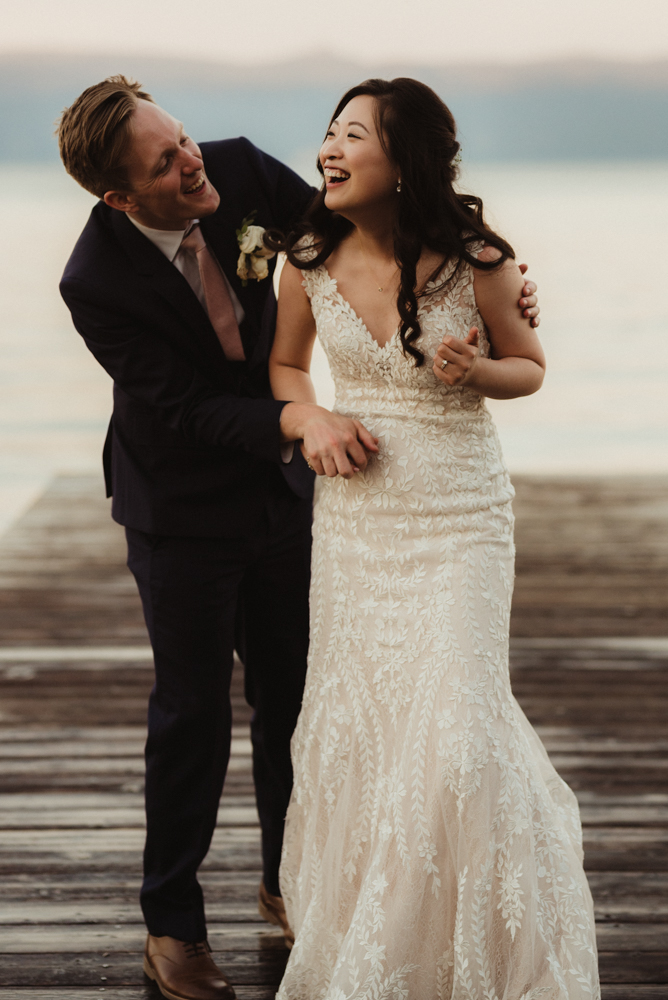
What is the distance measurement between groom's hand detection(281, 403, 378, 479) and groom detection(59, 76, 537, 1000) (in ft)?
0.05

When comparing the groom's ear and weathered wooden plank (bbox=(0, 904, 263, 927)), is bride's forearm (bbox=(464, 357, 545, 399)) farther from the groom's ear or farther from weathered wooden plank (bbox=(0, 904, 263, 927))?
weathered wooden plank (bbox=(0, 904, 263, 927))

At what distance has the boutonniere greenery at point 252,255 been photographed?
7.25ft

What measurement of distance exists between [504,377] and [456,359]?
0.47 feet

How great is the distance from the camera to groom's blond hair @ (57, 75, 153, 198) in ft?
6.68

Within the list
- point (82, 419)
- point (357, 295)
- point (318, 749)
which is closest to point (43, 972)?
point (318, 749)

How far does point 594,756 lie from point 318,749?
1438mm

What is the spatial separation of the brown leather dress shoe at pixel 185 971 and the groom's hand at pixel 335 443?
110 cm

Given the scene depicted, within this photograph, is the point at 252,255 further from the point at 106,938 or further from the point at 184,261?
the point at 106,938

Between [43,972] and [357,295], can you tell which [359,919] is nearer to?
[43,972]

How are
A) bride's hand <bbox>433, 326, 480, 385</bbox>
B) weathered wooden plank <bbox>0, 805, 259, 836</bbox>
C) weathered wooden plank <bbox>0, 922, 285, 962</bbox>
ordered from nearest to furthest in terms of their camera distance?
1. bride's hand <bbox>433, 326, 480, 385</bbox>
2. weathered wooden plank <bbox>0, 922, 285, 962</bbox>
3. weathered wooden plank <bbox>0, 805, 259, 836</bbox>

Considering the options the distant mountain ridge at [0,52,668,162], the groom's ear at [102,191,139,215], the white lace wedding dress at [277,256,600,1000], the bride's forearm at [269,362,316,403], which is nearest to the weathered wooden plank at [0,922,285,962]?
the white lace wedding dress at [277,256,600,1000]

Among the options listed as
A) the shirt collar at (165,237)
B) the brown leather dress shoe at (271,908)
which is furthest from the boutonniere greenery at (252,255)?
the brown leather dress shoe at (271,908)

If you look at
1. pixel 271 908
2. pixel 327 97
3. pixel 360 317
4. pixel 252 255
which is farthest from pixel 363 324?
pixel 327 97

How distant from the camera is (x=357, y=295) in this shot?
208cm
